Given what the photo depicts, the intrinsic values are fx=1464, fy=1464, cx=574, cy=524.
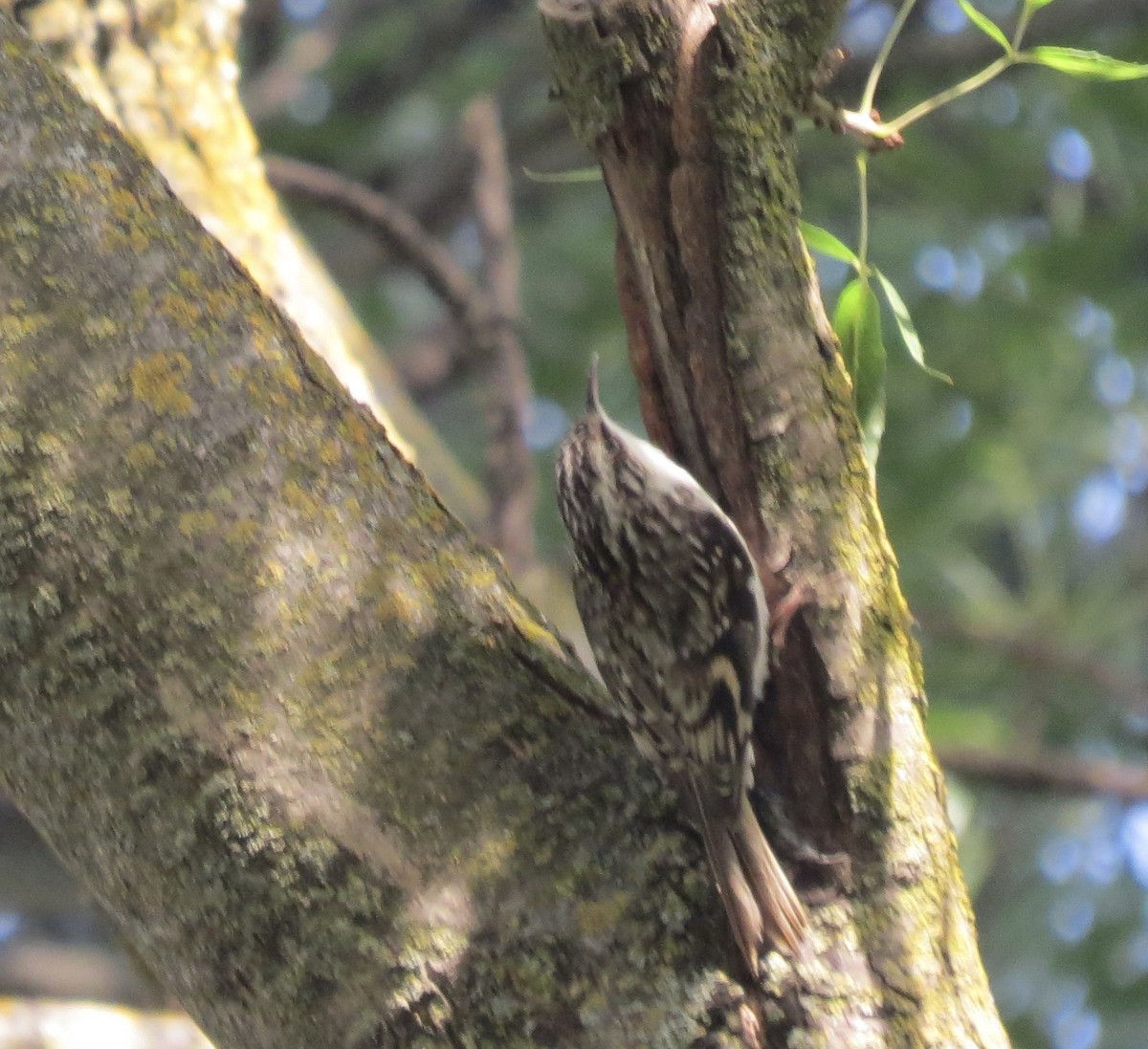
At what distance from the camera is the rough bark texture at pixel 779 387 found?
158 centimetres

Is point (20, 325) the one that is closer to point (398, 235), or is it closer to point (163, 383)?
point (163, 383)

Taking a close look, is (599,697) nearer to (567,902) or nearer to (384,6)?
(567,902)

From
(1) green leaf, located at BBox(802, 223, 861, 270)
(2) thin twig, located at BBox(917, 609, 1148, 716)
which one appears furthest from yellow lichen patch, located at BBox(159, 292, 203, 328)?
(2) thin twig, located at BBox(917, 609, 1148, 716)

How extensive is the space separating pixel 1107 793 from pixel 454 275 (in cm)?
222

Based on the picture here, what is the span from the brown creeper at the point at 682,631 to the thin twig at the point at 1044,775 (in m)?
1.75

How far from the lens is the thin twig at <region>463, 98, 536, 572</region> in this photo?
137 inches

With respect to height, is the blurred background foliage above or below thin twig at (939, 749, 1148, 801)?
above

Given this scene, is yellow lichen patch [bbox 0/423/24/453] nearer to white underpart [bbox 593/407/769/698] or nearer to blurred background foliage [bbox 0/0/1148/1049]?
white underpart [bbox 593/407/769/698]

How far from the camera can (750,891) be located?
143 cm

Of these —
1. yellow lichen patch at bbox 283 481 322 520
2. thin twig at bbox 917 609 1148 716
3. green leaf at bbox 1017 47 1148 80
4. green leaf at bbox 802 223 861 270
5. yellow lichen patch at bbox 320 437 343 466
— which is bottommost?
yellow lichen patch at bbox 283 481 322 520

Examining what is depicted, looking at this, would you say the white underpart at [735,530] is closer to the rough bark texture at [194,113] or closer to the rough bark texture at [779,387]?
the rough bark texture at [779,387]

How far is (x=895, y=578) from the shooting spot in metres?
1.72

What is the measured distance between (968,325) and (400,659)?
136 inches

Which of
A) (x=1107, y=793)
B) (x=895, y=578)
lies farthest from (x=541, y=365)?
(x=895, y=578)
